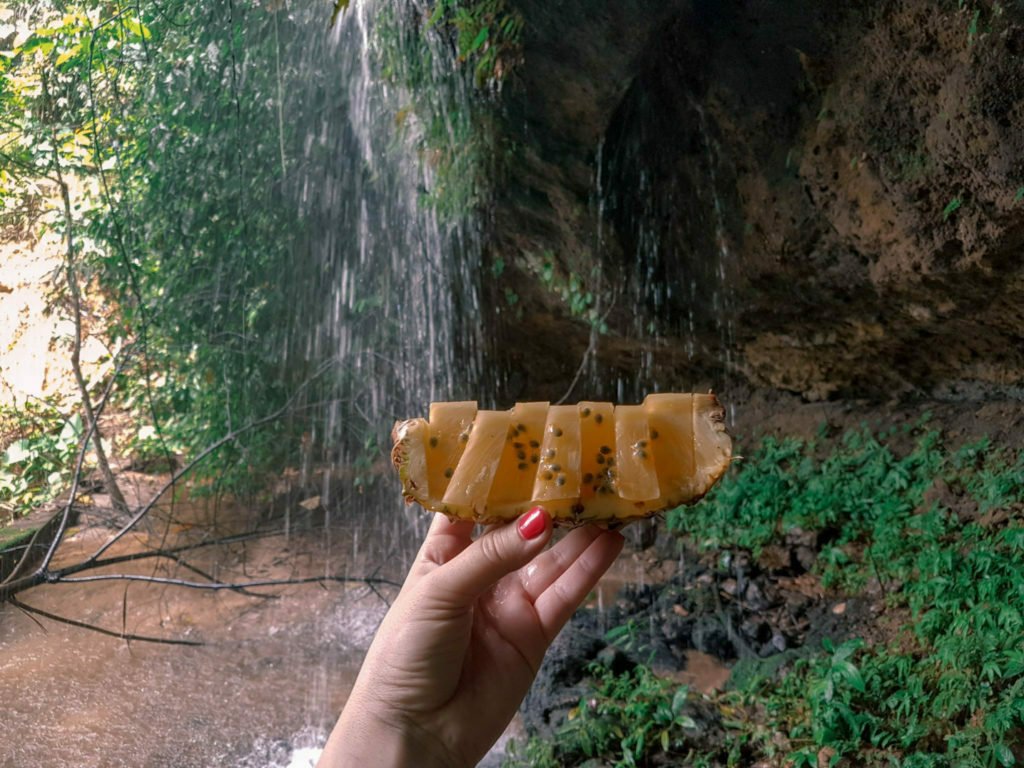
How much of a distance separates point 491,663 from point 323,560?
5349mm

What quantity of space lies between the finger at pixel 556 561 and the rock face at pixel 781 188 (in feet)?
11.2

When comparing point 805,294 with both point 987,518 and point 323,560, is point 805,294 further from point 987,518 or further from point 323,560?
point 323,560

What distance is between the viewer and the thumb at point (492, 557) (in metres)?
1.32

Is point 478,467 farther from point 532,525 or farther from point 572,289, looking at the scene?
point 572,289

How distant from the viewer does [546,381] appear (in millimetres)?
8102

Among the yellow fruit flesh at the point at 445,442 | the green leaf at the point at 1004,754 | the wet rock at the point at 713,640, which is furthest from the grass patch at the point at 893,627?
the yellow fruit flesh at the point at 445,442

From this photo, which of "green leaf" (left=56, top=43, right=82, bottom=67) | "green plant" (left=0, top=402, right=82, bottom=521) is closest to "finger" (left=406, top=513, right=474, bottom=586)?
"green plant" (left=0, top=402, right=82, bottom=521)

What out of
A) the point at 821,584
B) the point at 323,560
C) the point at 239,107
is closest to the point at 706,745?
the point at 821,584

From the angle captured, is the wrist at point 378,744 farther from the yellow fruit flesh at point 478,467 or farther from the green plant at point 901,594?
the green plant at point 901,594

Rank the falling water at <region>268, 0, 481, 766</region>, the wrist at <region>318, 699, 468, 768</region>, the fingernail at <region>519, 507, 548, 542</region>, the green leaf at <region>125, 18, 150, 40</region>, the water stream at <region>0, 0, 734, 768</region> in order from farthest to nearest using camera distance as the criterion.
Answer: the falling water at <region>268, 0, 481, 766</region>
the green leaf at <region>125, 18, 150, 40</region>
the water stream at <region>0, 0, 734, 768</region>
the wrist at <region>318, 699, 468, 768</region>
the fingernail at <region>519, 507, 548, 542</region>

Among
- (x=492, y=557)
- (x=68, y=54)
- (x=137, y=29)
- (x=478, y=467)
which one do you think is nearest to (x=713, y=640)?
(x=478, y=467)

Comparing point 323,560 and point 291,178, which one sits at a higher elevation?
point 291,178

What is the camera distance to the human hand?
1.36 meters

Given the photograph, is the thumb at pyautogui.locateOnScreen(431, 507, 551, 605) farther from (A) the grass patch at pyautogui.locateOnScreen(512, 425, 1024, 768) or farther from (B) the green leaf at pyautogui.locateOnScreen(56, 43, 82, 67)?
(B) the green leaf at pyautogui.locateOnScreen(56, 43, 82, 67)
